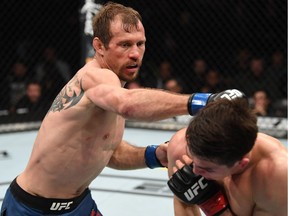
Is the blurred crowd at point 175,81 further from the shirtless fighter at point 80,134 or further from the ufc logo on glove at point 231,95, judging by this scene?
→ the ufc logo on glove at point 231,95

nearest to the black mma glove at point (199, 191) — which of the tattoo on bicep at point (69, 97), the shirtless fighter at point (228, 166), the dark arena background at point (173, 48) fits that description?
the shirtless fighter at point (228, 166)

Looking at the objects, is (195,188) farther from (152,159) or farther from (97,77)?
(152,159)

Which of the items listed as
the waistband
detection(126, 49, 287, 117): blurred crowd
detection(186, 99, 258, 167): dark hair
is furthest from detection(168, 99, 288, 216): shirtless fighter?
detection(126, 49, 287, 117): blurred crowd

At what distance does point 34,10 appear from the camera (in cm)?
624

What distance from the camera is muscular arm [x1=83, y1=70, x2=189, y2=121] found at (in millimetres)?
1716

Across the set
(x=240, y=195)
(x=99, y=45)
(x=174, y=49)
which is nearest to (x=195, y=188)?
(x=240, y=195)

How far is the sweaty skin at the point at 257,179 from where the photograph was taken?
5.19 feet

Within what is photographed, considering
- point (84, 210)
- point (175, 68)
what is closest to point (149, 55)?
point (175, 68)

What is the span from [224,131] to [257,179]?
0.84 feet

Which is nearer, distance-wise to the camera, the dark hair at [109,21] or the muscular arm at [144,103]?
the muscular arm at [144,103]

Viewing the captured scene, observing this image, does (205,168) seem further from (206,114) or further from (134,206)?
(134,206)

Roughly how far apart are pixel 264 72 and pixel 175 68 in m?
1.06

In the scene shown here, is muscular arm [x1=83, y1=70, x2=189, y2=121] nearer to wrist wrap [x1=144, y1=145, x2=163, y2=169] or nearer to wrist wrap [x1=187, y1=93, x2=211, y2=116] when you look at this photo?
wrist wrap [x1=187, y1=93, x2=211, y2=116]

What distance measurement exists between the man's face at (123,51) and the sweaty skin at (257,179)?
1.61 feet
